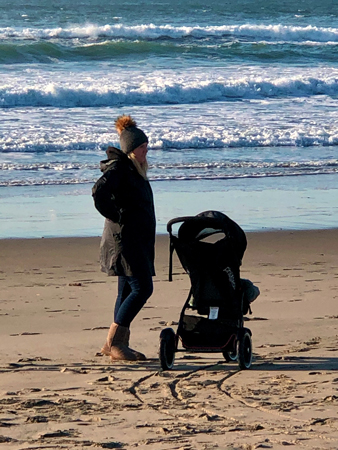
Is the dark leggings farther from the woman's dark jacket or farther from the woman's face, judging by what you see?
the woman's face

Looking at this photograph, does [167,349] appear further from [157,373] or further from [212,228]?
[212,228]

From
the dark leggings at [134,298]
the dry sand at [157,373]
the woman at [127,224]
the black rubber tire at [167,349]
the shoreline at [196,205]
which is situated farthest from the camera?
the shoreline at [196,205]

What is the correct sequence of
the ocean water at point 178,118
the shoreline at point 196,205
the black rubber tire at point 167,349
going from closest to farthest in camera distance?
the black rubber tire at point 167,349 < the shoreline at point 196,205 < the ocean water at point 178,118

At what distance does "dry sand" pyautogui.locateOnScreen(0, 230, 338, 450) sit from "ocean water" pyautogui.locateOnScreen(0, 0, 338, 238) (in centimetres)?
240

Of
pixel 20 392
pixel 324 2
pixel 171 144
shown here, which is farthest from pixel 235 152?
pixel 324 2

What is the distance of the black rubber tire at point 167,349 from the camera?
4.16 metres

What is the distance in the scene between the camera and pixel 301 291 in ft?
20.1

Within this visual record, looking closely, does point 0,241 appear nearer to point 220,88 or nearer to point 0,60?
point 220,88

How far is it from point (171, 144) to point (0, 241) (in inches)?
292

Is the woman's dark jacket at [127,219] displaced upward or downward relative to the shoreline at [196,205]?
upward

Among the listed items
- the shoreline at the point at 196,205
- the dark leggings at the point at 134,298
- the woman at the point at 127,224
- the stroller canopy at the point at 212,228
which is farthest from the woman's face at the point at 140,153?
the shoreline at the point at 196,205

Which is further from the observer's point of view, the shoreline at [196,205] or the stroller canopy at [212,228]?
the shoreline at [196,205]

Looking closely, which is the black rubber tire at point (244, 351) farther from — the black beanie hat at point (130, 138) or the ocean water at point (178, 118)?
the ocean water at point (178, 118)

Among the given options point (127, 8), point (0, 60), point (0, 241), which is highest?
point (127, 8)
